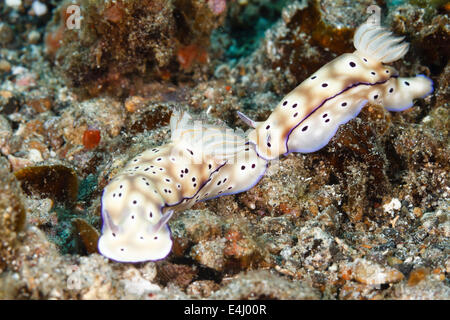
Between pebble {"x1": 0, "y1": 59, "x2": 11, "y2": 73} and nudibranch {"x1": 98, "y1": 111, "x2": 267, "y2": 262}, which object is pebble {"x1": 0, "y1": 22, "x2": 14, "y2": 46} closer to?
pebble {"x1": 0, "y1": 59, "x2": 11, "y2": 73}

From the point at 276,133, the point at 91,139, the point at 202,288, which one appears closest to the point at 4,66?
the point at 91,139

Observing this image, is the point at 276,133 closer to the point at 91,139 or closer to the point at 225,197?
the point at 225,197

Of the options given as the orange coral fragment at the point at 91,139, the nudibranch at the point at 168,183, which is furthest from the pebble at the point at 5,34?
the nudibranch at the point at 168,183

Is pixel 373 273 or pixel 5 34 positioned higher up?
pixel 5 34

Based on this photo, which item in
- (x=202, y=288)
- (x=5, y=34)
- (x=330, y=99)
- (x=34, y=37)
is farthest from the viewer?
(x=34, y=37)

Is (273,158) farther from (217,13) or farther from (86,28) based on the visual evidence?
(86,28)

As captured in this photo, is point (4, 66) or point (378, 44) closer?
point (378, 44)
